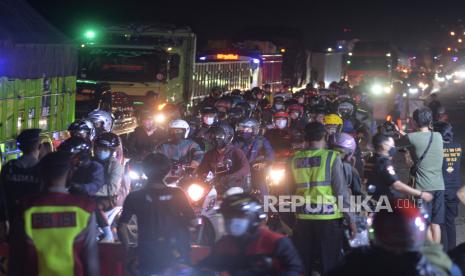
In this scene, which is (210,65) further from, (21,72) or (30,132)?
A: (30,132)

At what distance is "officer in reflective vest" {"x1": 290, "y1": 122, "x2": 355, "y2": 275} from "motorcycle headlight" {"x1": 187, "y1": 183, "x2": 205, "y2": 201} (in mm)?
1968

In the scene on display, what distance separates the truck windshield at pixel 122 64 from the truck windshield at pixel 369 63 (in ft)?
78.4

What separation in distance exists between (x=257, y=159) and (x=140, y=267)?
5364 mm

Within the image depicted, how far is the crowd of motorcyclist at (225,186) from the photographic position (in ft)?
16.4

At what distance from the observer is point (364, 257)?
15.1 feet

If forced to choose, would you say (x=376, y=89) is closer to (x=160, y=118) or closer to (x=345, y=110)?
(x=345, y=110)

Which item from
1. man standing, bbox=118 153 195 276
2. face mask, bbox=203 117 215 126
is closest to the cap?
man standing, bbox=118 153 195 276

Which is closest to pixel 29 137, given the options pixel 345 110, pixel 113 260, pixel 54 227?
pixel 113 260

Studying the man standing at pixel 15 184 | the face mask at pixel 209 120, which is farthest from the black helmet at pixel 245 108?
the man standing at pixel 15 184

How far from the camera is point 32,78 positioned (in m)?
13.1

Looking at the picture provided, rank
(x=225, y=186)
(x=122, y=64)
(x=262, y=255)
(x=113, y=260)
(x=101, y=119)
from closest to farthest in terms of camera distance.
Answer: (x=262, y=255)
(x=113, y=260)
(x=225, y=186)
(x=101, y=119)
(x=122, y=64)

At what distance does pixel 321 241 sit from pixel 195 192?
229 centimetres

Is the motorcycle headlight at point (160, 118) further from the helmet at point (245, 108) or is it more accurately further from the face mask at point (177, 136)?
the face mask at point (177, 136)

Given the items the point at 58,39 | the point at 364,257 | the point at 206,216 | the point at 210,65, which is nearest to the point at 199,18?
the point at 210,65
